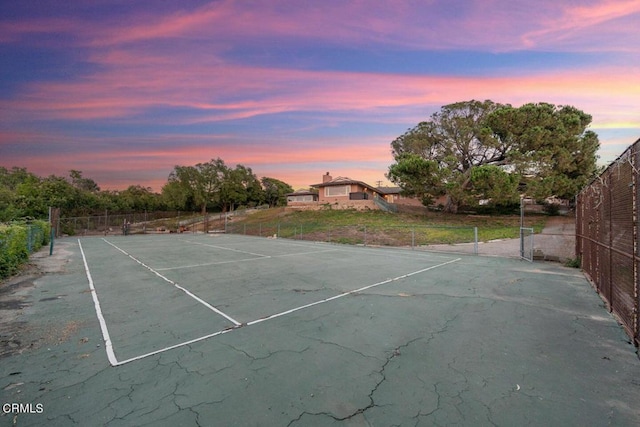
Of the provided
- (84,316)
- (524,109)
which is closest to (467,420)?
(84,316)

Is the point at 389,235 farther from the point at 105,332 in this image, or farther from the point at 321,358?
the point at 105,332

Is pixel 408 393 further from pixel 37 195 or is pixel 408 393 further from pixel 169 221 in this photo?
pixel 169 221

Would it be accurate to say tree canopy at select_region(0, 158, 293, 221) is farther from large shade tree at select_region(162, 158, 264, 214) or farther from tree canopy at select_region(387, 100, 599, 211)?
tree canopy at select_region(387, 100, 599, 211)

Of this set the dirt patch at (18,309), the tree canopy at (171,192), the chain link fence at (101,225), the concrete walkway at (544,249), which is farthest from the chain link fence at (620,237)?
the tree canopy at (171,192)

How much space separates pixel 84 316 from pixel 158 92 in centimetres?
1405

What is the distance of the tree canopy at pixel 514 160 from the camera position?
28594 mm

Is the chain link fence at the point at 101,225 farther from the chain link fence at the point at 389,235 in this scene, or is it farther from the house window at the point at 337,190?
the house window at the point at 337,190

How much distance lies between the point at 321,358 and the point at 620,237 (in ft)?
19.5

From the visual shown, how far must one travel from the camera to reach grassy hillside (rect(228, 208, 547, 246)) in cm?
2295

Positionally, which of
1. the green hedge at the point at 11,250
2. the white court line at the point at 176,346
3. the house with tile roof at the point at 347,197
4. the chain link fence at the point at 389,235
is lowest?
the chain link fence at the point at 389,235

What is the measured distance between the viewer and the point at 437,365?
3.74m

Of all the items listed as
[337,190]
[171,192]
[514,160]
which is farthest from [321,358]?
[171,192]

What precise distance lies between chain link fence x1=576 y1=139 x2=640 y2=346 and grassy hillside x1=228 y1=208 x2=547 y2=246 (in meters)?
10.5

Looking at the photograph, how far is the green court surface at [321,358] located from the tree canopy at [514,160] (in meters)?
23.3
